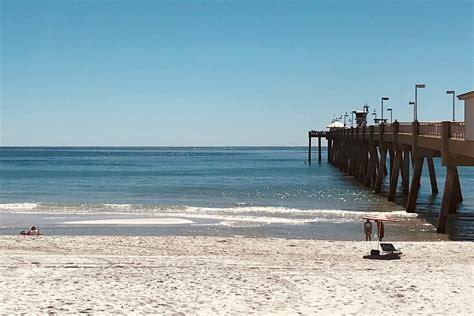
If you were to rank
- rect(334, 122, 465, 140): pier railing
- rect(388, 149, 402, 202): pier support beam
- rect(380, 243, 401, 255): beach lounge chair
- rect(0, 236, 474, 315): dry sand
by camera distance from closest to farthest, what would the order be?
rect(0, 236, 474, 315): dry sand, rect(380, 243, 401, 255): beach lounge chair, rect(334, 122, 465, 140): pier railing, rect(388, 149, 402, 202): pier support beam

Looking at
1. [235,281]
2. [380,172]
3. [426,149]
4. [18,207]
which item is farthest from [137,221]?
[380,172]

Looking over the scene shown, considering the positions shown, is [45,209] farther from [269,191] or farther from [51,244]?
[269,191]

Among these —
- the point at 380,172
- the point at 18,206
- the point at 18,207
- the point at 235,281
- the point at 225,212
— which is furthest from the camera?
the point at 380,172

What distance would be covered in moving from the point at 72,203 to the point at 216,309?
27354 mm

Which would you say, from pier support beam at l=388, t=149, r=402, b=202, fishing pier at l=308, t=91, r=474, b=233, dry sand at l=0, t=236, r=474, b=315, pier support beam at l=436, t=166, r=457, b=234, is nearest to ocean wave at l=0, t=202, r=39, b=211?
dry sand at l=0, t=236, r=474, b=315

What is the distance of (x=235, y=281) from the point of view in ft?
40.0

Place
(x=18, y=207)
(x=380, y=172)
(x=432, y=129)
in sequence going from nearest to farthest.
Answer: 1. (x=432, y=129)
2. (x=18, y=207)
3. (x=380, y=172)

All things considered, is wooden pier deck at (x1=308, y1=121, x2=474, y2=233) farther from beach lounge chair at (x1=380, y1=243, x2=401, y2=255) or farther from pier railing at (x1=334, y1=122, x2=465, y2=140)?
beach lounge chair at (x1=380, y1=243, x2=401, y2=255)

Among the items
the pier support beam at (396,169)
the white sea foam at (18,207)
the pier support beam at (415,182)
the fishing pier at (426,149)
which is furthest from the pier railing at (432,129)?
the white sea foam at (18,207)

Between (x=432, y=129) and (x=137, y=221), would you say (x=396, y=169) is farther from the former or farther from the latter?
(x=137, y=221)

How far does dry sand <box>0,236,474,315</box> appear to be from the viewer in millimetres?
10352

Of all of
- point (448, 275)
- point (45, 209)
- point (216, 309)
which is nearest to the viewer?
point (216, 309)

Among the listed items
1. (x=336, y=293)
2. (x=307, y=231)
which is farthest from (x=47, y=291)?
(x=307, y=231)

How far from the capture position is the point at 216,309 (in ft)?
33.4
